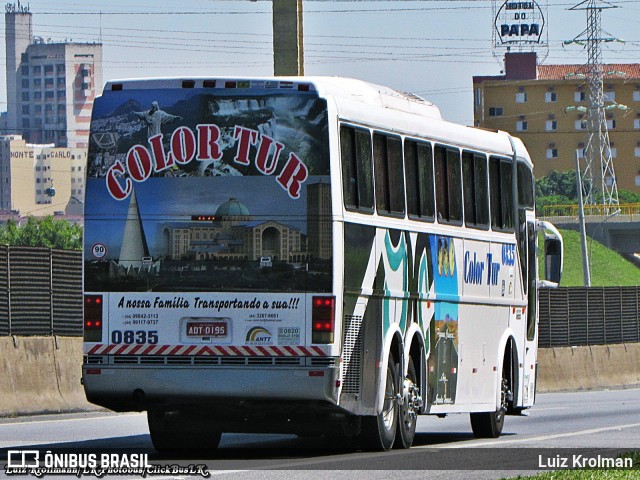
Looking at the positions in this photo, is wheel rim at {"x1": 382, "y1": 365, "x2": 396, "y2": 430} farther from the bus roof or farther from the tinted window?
the tinted window

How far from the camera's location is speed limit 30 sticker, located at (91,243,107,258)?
1555 cm

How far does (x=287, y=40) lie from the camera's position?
93.4ft

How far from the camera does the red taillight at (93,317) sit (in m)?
15.5

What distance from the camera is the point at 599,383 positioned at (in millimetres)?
41969

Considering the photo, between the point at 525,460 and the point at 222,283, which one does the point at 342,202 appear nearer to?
the point at 222,283

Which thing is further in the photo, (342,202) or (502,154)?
Result: (502,154)

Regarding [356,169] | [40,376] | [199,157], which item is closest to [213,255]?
[199,157]

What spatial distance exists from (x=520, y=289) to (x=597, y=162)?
160m

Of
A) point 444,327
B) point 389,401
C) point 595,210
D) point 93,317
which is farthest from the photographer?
point 595,210

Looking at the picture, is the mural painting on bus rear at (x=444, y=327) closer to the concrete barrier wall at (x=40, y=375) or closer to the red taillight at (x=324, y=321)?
the red taillight at (x=324, y=321)

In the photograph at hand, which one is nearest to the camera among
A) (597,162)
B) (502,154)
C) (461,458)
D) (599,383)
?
(461,458)

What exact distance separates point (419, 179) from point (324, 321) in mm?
3021

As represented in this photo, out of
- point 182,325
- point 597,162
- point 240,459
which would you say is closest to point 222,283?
point 182,325

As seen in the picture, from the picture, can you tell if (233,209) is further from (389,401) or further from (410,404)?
(410,404)
